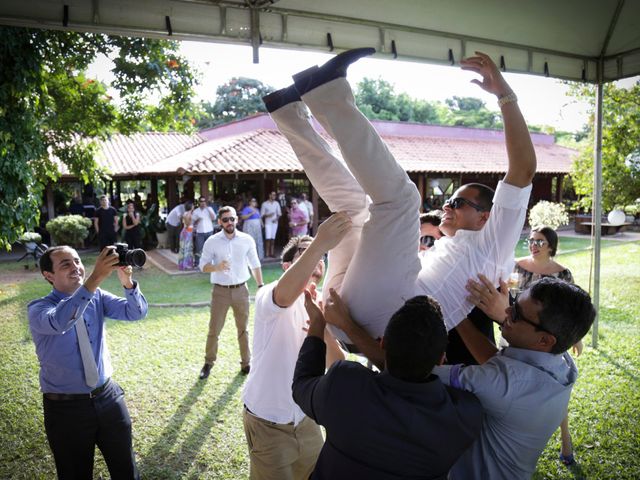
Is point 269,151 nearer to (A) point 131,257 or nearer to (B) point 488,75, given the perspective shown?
(A) point 131,257

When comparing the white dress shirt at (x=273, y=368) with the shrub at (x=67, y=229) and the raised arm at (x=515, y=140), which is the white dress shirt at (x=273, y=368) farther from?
the shrub at (x=67, y=229)

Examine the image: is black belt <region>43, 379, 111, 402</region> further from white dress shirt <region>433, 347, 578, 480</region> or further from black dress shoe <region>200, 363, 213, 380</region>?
black dress shoe <region>200, 363, 213, 380</region>

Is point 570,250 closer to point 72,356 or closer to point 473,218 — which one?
point 473,218

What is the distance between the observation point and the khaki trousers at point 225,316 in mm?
5434

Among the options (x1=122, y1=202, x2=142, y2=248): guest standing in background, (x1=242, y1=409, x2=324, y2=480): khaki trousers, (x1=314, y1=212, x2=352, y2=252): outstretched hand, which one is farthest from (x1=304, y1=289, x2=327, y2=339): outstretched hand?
(x1=122, y1=202, x2=142, y2=248): guest standing in background

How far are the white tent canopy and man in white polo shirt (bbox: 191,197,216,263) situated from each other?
30.1 ft

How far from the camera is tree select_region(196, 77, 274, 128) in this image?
32.6 metres

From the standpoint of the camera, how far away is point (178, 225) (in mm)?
13906

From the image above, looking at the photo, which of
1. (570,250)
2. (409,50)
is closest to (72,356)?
(409,50)

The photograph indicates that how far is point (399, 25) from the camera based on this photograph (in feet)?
Result: 11.5

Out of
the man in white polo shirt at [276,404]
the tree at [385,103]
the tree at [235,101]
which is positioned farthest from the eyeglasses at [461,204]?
the tree at [235,101]

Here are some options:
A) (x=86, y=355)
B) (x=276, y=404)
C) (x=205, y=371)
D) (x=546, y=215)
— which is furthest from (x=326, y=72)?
(x=546, y=215)

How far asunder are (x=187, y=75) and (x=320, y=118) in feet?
22.7

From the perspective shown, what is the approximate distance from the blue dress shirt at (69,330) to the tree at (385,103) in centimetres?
2832
